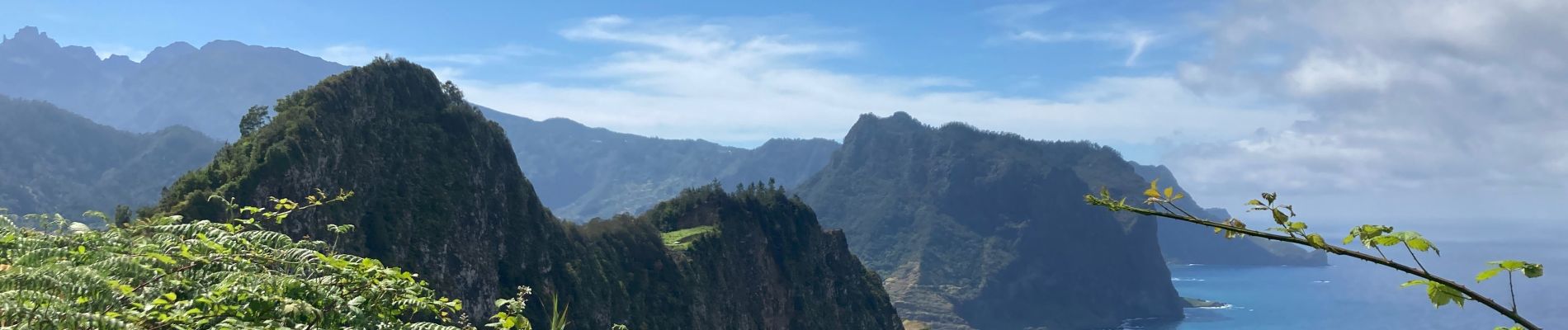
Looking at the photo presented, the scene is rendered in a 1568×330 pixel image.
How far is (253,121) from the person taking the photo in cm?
5972

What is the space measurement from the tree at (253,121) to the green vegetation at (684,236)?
36.9m

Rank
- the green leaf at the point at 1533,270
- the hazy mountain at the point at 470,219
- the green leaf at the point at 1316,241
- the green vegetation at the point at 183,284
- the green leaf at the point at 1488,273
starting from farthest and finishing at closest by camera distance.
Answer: the hazy mountain at the point at 470,219 → the green vegetation at the point at 183,284 → the green leaf at the point at 1316,241 → the green leaf at the point at 1488,273 → the green leaf at the point at 1533,270

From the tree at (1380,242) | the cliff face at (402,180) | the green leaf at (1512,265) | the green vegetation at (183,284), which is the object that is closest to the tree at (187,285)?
the green vegetation at (183,284)

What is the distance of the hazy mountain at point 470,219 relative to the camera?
52.7 m

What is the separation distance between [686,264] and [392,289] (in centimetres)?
7914

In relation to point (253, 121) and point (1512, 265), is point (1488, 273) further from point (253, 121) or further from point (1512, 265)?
point (253, 121)

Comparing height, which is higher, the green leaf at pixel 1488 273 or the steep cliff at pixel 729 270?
the green leaf at pixel 1488 273

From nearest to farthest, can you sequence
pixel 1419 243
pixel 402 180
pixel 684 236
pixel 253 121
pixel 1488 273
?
pixel 1419 243 < pixel 1488 273 < pixel 253 121 < pixel 402 180 < pixel 684 236

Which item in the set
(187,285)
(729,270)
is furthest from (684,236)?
(187,285)

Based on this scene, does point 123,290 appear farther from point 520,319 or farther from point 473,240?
point 473,240

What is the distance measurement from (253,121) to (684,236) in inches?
1748

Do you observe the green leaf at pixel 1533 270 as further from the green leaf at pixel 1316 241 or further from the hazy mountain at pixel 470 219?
the hazy mountain at pixel 470 219

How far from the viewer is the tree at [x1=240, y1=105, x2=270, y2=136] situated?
58.7 m

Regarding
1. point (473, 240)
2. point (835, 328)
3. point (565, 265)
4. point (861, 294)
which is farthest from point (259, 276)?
point (861, 294)
